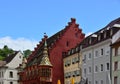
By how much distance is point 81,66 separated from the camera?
89188 mm

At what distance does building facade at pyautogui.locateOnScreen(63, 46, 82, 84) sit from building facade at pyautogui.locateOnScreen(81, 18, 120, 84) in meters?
2.77

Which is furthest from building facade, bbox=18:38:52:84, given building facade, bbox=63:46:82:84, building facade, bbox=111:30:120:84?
building facade, bbox=111:30:120:84

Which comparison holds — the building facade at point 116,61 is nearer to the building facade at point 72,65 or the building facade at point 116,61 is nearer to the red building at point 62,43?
the building facade at point 72,65

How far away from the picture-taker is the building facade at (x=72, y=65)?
9050 centimetres

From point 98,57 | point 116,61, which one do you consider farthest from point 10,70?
point 116,61

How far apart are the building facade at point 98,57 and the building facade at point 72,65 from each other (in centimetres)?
277

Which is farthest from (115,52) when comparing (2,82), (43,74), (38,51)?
(2,82)

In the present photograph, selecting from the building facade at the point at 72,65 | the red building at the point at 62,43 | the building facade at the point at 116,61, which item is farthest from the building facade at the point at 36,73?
the building facade at the point at 116,61

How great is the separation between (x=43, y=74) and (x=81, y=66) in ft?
51.3

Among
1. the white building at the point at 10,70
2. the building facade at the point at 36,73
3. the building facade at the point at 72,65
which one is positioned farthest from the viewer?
the white building at the point at 10,70

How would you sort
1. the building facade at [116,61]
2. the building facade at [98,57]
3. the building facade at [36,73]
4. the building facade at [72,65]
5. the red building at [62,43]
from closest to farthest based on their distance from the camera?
the building facade at [116,61], the building facade at [36,73], the building facade at [98,57], the building facade at [72,65], the red building at [62,43]

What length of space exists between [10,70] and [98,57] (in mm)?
59458

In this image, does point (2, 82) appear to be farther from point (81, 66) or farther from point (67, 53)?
point (81, 66)

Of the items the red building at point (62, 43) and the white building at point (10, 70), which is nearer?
the red building at point (62, 43)
